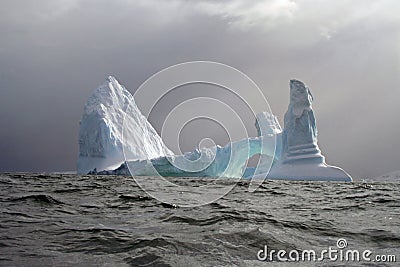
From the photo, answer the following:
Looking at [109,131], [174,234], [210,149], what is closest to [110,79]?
[109,131]

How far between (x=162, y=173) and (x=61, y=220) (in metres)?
31.9

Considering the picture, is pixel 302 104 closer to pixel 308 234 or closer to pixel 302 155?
pixel 302 155

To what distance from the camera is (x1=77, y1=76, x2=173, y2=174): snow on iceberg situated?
43562mm

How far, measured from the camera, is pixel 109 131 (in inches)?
1718

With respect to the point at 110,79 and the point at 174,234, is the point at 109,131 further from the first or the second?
the point at 174,234

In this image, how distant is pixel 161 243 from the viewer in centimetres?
458

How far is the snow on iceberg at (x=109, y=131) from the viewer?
43.6 metres
